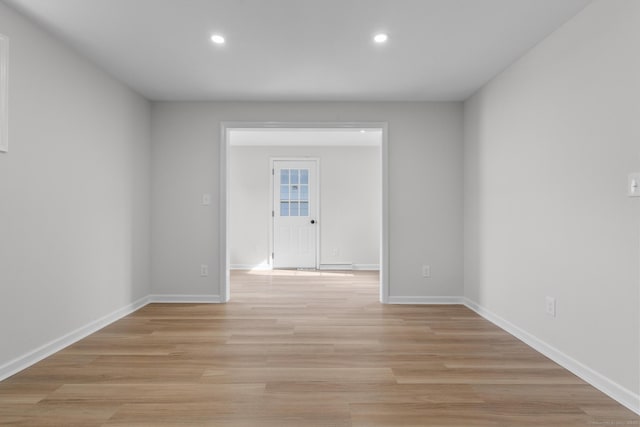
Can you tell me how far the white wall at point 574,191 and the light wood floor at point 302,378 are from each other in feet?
1.03

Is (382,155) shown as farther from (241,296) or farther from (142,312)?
(142,312)

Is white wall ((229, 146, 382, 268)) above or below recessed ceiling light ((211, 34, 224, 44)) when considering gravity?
below

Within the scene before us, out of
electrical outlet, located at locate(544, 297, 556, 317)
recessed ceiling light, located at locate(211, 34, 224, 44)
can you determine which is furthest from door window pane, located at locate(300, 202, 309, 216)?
electrical outlet, located at locate(544, 297, 556, 317)

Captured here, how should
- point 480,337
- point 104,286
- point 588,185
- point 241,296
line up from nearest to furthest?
point 588,185 → point 480,337 → point 104,286 → point 241,296

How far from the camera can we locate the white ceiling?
2252 millimetres

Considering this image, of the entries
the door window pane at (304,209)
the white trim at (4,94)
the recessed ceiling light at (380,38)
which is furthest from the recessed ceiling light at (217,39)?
the door window pane at (304,209)

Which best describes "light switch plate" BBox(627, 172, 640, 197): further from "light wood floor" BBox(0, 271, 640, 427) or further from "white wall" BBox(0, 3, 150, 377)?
"white wall" BBox(0, 3, 150, 377)

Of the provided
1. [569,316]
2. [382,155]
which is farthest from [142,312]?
[569,316]

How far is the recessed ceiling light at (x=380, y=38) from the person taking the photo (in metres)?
2.58

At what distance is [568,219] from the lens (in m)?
2.37

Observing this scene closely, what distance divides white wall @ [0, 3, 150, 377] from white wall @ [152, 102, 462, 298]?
409 millimetres

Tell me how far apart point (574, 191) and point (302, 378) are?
6.86 feet

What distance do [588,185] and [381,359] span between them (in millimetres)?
1713

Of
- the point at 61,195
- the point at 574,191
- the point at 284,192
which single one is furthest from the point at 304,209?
the point at 574,191
